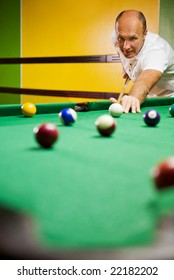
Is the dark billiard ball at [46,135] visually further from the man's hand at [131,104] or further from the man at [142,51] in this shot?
the man at [142,51]

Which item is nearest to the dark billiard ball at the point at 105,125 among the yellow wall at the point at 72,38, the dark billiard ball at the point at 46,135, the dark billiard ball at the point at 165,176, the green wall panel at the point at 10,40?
the dark billiard ball at the point at 46,135

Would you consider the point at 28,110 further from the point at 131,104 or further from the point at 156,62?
the point at 156,62

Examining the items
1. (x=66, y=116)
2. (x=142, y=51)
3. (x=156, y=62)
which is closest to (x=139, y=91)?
(x=156, y=62)

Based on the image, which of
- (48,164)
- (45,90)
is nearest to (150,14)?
(45,90)

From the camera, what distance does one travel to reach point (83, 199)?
2.96 feet

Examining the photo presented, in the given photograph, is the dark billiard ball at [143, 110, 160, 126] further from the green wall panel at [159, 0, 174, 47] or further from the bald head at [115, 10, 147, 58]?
the green wall panel at [159, 0, 174, 47]

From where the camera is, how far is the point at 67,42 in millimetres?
6398

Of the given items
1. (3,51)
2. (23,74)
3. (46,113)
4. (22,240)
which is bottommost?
(22,240)

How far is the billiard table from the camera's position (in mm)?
691

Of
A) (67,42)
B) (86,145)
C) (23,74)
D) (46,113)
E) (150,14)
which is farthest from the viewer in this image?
(23,74)

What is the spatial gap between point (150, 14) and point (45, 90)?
2.57 metres

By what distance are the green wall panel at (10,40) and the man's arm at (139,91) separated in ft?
15.5

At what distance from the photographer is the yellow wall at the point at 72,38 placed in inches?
220

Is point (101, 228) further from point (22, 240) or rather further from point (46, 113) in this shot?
point (46, 113)
